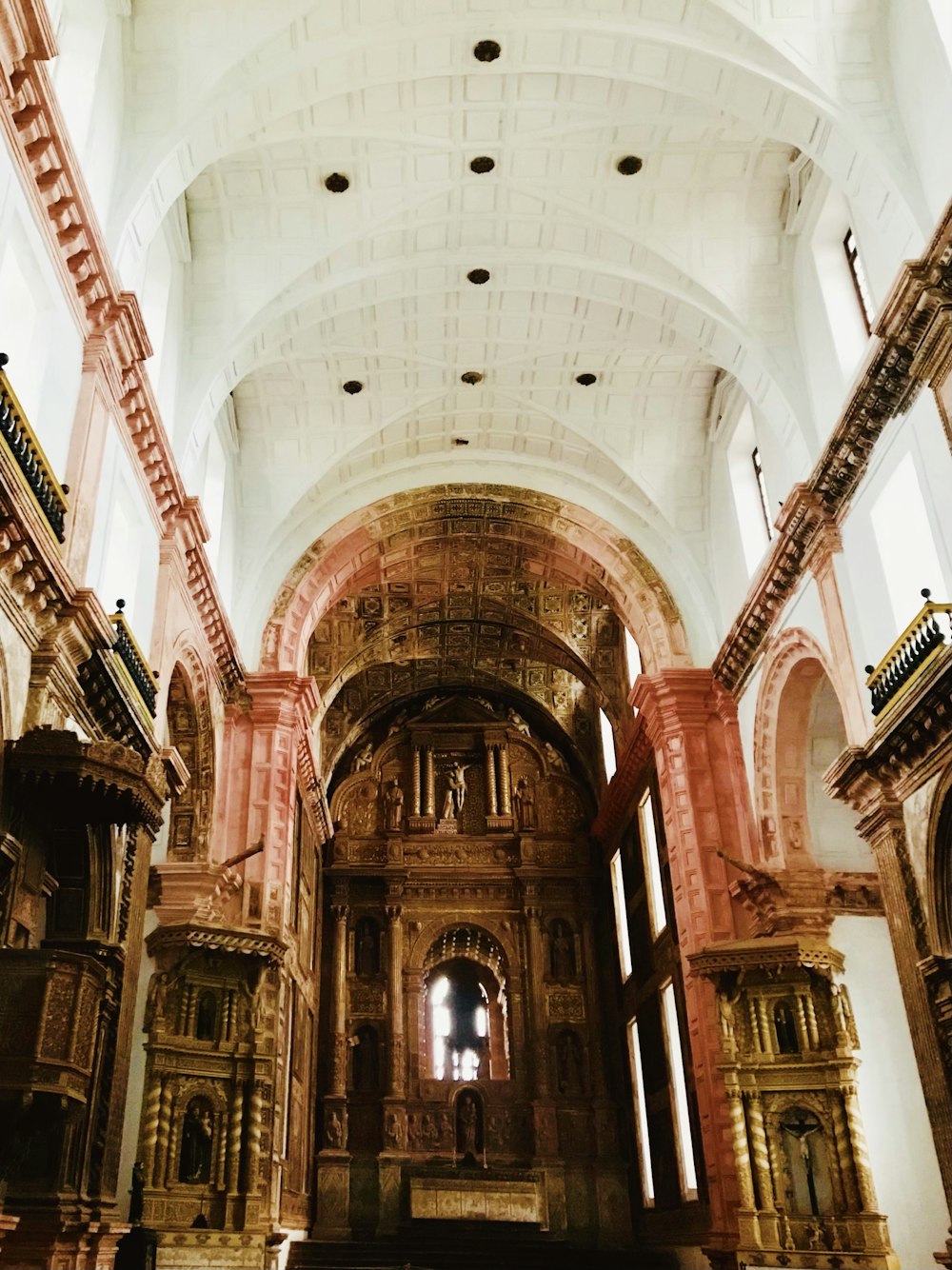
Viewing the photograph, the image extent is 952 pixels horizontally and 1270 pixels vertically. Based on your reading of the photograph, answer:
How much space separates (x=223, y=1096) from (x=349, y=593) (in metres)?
→ 9.45

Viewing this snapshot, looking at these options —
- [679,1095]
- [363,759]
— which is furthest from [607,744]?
[679,1095]

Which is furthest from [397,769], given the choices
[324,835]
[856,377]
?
[856,377]

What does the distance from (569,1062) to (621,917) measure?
2.95 m

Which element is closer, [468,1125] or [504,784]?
[468,1125]

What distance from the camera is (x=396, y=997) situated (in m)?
23.0

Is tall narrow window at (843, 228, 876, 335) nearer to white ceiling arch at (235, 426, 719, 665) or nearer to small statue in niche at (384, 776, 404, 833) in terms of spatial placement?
A: white ceiling arch at (235, 426, 719, 665)

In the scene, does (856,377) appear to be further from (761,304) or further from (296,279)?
(296,279)

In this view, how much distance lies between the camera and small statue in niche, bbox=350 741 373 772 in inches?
1001

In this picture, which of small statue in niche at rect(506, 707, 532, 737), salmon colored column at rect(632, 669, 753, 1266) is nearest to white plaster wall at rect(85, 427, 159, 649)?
salmon colored column at rect(632, 669, 753, 1266)

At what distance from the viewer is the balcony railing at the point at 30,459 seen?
8.06 m

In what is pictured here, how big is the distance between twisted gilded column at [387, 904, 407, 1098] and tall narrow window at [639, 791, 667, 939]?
575 cm

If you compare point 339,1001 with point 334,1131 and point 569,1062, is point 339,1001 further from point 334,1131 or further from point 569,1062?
point 569,1062

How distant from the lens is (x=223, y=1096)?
570 inches

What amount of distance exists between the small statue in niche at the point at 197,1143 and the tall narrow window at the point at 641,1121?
29.2ft
